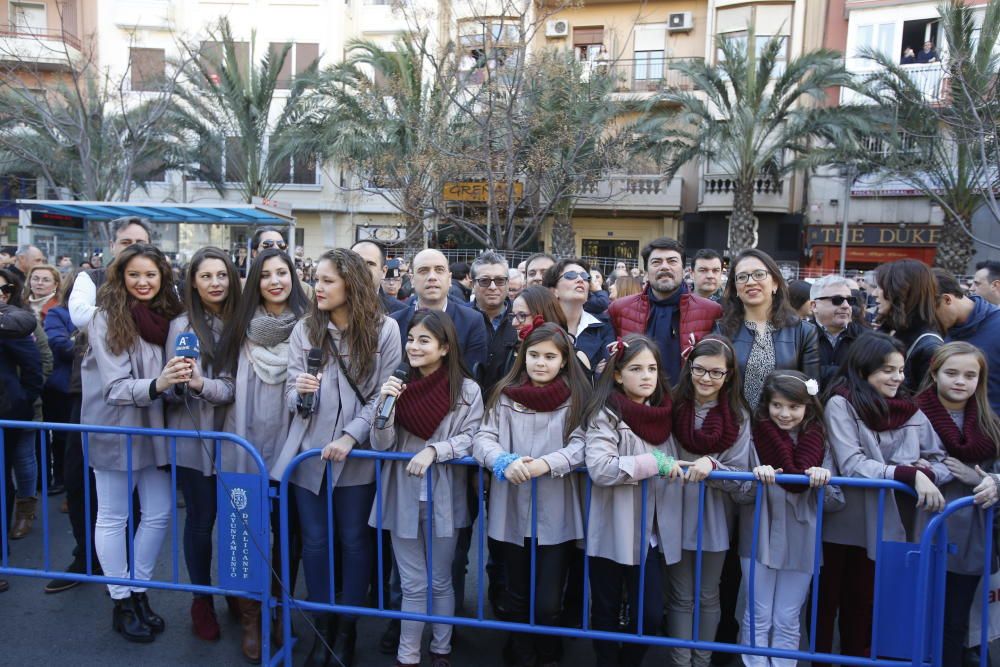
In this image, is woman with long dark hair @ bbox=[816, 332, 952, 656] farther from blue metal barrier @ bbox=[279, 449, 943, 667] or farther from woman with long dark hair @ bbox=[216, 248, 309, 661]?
woman with long dark hair @ bbox=[216, 248, 309, 661]

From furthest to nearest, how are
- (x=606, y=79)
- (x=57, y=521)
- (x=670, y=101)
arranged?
(x=670, y=101), (x=606, y=79), (x=57, y=521)

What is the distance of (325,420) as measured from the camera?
11.4 feet

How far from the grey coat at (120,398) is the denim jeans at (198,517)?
18 cm

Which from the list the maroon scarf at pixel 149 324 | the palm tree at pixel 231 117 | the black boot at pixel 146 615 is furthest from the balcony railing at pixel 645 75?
the black boot at pixel 146 615

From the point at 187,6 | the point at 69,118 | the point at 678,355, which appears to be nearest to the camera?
the point at 678,355

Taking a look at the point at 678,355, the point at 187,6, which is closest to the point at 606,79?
the point at 678,355

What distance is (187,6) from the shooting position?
25.9 meters

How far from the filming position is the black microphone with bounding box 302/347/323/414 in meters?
3.34

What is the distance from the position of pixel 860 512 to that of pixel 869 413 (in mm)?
473

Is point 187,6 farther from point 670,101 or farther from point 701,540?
point 701,540

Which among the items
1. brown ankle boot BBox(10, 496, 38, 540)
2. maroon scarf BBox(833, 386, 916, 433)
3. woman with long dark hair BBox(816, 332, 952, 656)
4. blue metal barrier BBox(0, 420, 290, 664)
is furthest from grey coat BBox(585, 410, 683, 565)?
brown ankle boot BBox(10, 496, 38, 540)

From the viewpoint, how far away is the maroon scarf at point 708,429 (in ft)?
10.9

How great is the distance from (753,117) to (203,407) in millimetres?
17439

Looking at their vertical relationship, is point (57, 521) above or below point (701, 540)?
below
